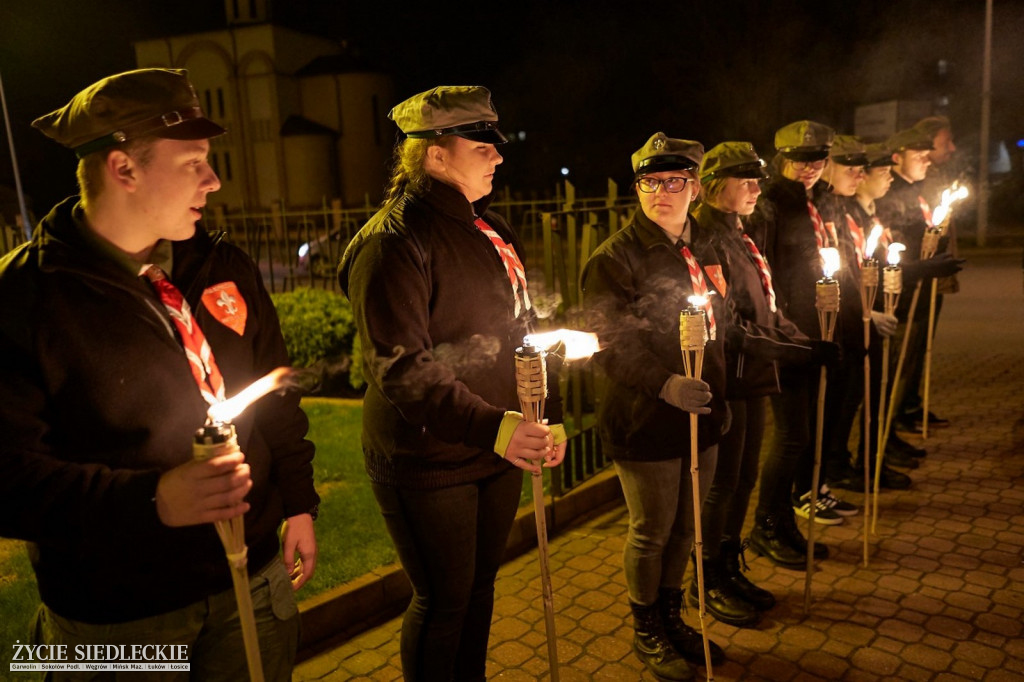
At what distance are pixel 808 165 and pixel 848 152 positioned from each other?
2.14ft

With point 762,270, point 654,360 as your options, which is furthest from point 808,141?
point 654,360

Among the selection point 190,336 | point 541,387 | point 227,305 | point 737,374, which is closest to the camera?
point 190,336

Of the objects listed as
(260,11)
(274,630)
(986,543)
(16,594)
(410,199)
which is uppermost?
(260,11)

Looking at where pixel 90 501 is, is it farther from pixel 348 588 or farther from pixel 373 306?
pixel 348 588

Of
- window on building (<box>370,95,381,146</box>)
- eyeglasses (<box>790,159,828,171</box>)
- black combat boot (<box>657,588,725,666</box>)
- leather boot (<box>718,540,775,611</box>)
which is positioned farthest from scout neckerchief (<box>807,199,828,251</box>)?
window on building (<box>370,95,381,146</box>)

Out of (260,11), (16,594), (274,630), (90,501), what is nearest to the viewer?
(90,501)

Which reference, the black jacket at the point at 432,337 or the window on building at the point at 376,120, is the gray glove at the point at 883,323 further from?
the window on building at the point at 376,120

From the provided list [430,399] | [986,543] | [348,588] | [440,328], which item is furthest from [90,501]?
[986,543]

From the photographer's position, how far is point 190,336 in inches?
81.7

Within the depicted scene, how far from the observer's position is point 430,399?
249 centimetres

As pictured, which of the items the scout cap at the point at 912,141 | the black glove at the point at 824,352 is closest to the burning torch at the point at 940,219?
the scout cap at the point at 912,141

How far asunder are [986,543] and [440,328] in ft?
14.2

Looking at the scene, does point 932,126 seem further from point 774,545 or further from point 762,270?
point 774,545

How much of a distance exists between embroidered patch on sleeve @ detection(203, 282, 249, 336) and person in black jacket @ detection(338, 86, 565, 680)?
1.42ft
